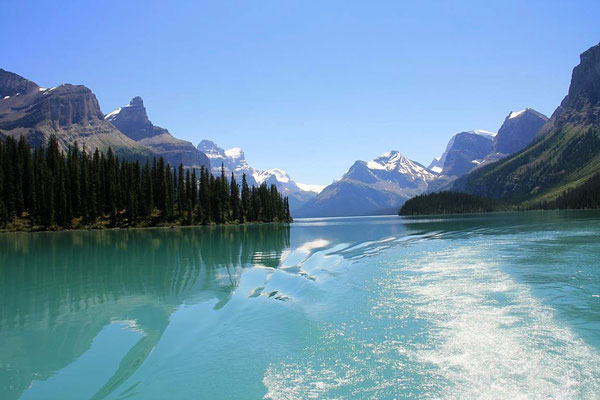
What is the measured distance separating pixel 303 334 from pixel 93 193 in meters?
108

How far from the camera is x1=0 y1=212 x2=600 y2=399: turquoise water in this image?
9727 mm

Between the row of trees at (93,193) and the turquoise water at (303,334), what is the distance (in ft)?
269

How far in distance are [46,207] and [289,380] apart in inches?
4228

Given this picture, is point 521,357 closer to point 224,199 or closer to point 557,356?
point 557,356

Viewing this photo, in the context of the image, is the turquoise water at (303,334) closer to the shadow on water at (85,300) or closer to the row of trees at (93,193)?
the shadow on water at (85,300)

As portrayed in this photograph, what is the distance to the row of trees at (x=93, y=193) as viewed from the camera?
3752 inches

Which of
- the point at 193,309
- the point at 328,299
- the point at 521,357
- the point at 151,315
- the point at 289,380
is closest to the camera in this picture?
the point at 289,380

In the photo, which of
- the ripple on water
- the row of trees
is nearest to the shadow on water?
the ripple on water

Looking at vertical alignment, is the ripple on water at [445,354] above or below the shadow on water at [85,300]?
below

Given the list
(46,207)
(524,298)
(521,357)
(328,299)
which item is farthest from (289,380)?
(46,207)

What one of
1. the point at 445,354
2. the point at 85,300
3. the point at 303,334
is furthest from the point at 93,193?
the point at 445,354

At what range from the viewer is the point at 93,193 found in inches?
4134

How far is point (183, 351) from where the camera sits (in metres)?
12.2

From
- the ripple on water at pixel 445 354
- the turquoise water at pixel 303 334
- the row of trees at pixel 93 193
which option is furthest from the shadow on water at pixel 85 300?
the row of trees at pixel 93 193
